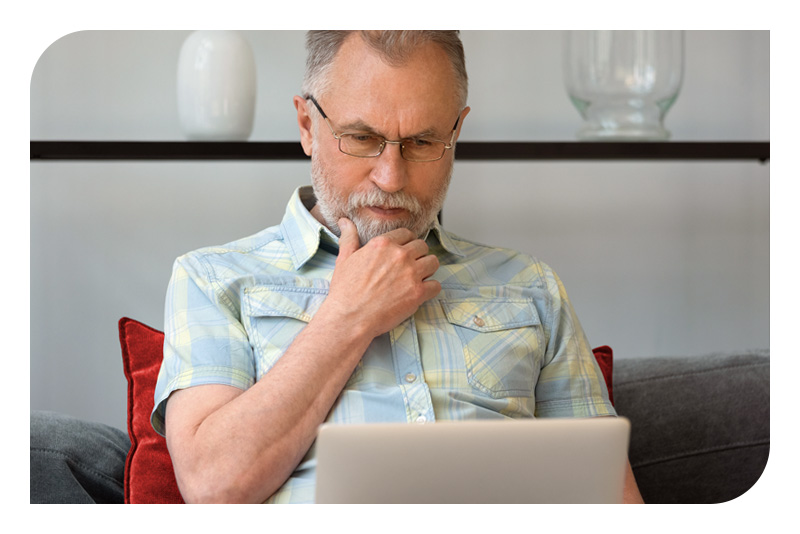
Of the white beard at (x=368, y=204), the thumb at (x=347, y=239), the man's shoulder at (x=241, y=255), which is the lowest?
the man's shoulder at (x=241, y=255)

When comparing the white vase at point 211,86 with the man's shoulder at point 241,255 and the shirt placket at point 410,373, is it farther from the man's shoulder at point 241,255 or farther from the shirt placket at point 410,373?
the shirt placket at point 410,373

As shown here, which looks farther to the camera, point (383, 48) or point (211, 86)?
point (211, 86)

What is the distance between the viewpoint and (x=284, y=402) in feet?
3.32

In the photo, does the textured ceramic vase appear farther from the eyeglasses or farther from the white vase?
the white vase

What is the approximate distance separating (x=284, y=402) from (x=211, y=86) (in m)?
0.78

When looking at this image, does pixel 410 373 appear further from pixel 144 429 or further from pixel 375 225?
pixel 144 429

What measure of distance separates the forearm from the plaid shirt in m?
0.04

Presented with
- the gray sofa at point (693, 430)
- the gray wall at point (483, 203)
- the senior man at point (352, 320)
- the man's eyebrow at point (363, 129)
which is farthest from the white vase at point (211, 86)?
the gray sofa at point (693, 430)

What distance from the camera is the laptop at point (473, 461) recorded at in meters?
0.81

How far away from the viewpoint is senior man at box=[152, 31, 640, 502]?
3.36ft

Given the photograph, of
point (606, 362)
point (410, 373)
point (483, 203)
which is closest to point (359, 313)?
point (410, 373)

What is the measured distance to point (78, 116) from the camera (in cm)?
175

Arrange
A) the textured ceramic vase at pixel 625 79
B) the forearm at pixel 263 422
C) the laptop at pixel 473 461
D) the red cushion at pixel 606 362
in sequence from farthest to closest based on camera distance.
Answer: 1. the textured ceramic vase at pixel 625 79
2. the red cushion at pixel 606 362
3. the forearm at pixel 263 422
4. the laptop at pixel 473 461

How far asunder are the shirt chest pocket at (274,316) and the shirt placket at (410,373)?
13cm
